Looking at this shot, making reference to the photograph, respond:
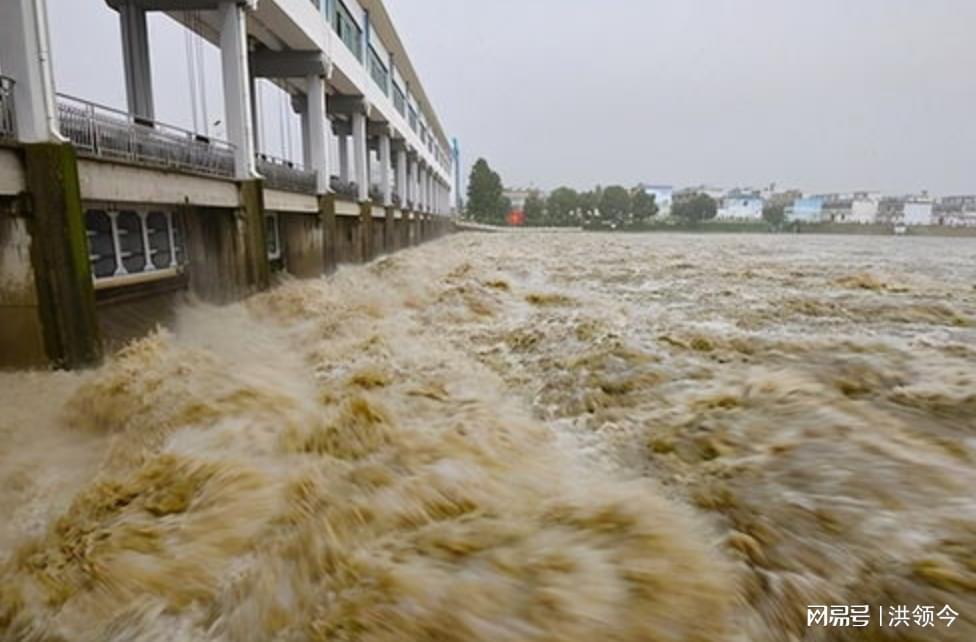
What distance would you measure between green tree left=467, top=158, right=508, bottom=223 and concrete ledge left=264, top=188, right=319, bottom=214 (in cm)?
6665

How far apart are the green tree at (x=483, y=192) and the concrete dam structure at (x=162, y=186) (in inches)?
2192

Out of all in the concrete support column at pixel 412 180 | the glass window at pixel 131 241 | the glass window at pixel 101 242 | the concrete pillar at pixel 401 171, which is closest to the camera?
the glass window at pixel 101 242

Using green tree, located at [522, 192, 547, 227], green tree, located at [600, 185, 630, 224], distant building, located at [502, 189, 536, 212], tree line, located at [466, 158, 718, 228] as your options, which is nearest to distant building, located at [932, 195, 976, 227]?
tree line, located at [466, 158, 718, 228]

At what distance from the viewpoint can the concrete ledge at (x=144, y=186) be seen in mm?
6500

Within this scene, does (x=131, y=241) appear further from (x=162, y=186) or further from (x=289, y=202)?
(x=289, y=202)

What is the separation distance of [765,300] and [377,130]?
21.5m

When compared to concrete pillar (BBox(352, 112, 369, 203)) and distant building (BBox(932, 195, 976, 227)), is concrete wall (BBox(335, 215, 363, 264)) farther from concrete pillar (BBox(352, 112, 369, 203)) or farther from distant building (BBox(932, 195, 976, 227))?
distant building (BBox(932, 195, 976, 227))

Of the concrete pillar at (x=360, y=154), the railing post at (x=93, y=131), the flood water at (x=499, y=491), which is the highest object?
the concrete pillar at (x=360, y=154)

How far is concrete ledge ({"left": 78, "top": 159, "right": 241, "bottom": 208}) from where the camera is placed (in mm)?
6500

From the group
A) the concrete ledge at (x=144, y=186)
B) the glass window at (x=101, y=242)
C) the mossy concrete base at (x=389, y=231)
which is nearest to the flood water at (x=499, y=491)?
the concrete ledge at (x=144, y=186)

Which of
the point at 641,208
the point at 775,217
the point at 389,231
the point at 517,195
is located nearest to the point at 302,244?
the point at 389,231

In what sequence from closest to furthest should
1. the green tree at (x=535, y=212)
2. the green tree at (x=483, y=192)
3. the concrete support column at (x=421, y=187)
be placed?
the concrete support column at (x=421, y=187) → the green tree at (x=483, y=192) → the green tree at (x=535, y=212)

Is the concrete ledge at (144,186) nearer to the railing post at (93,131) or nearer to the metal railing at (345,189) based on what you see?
the railing post at (93,131)

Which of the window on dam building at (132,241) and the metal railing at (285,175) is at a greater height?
the metal railing at (285,175)
